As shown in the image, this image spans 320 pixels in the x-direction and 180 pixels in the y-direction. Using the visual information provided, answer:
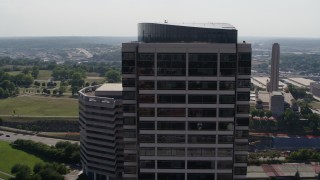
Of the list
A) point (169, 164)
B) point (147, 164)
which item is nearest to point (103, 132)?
point (147, 164)

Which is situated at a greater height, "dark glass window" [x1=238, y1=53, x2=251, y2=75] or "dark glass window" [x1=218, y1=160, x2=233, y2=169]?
"dark glass window" [x1=238, y1=53, x2=251, y2=75]

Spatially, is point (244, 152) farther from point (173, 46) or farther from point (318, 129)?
point (318, 129)

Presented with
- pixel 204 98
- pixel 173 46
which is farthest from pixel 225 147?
pixel 173 46

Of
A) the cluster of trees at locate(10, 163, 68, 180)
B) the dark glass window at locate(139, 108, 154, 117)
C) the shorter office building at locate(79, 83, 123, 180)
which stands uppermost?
the dark glass window at locate(139, 108, 154, 117)

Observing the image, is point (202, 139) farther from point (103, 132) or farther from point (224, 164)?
point (103, 132)

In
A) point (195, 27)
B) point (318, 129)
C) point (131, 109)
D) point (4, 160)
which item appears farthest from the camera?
point (318, 129)

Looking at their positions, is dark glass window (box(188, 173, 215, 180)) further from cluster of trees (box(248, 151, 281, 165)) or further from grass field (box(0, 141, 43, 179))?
grass field (box(0, 141, 43, 179))

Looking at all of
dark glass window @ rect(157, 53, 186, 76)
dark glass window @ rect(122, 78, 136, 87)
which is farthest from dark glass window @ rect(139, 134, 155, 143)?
dark glass window @ rect(157, 53, 186, 76)
